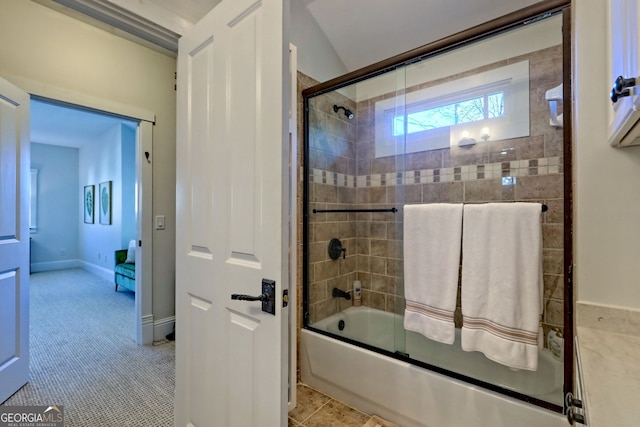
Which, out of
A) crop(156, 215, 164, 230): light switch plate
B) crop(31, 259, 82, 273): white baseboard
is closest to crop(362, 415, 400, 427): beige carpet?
crop(156, 215, 164, 230): light switch plate

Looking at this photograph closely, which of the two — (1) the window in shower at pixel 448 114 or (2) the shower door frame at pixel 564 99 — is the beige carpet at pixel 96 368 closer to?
(2) the shower door frame at pixel 564 99

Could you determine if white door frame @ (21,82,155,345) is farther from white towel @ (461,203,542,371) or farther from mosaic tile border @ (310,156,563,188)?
white towel @ (461,203,542,371)

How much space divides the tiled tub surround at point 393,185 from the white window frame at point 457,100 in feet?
0.16

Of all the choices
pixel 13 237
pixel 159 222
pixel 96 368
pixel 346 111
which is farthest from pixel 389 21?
pixel 96 368

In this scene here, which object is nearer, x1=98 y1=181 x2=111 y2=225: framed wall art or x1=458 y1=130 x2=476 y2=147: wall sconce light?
x1=458 y1=130 x2=476 y2=147: wall sconce light

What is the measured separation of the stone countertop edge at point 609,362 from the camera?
1.78 feet

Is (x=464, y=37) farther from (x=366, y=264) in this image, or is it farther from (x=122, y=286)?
(x=122, y=286)

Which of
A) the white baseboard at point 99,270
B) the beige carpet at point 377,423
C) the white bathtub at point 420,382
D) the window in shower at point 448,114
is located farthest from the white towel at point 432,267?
the white baseboard at point 99,270

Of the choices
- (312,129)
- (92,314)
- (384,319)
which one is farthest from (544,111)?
(92,314)

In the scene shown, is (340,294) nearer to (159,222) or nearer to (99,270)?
(159,222)

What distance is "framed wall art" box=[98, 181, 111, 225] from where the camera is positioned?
5133 mm

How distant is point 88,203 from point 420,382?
694 cm

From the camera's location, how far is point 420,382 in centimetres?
156

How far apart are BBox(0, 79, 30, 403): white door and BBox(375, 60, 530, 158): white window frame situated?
265 centimetres
